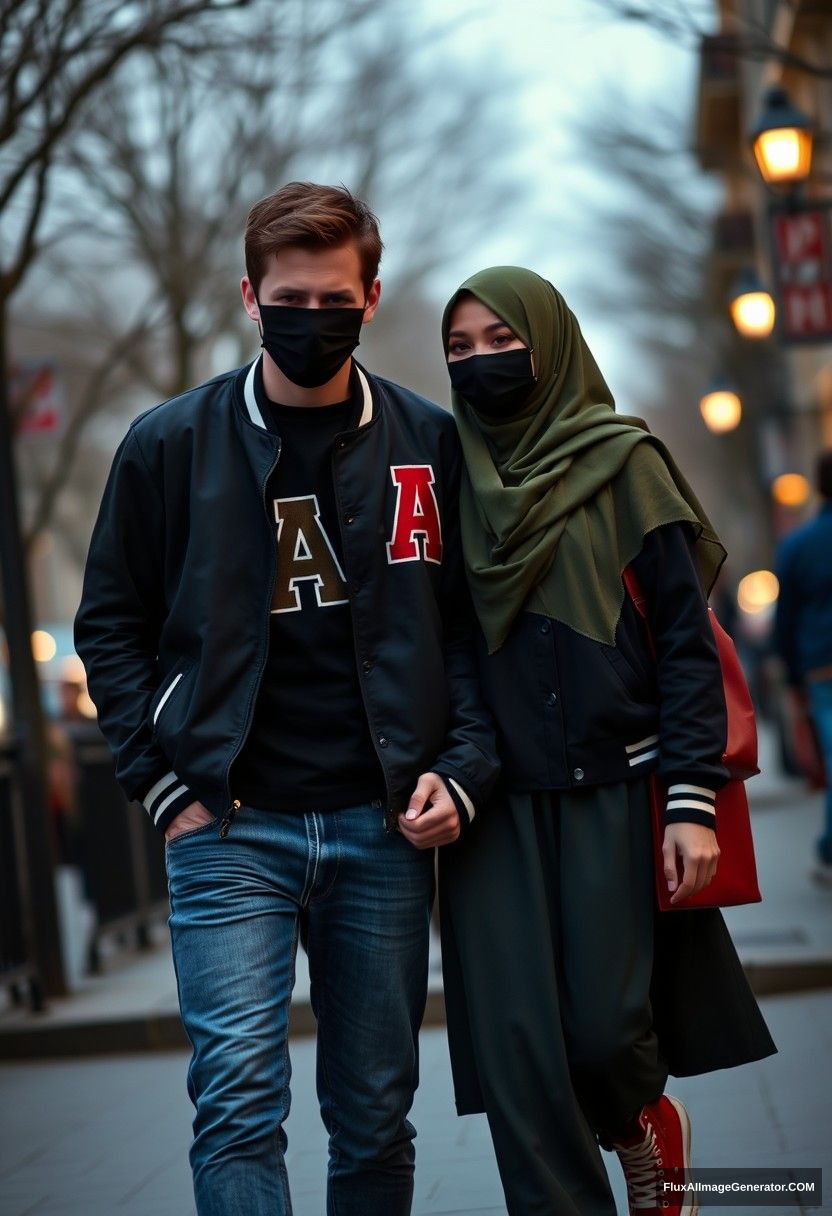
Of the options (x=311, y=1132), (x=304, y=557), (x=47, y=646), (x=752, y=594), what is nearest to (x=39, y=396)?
(x=311, y=1132)

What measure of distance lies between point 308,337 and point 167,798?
88 cm

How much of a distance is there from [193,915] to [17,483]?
511 centimetres

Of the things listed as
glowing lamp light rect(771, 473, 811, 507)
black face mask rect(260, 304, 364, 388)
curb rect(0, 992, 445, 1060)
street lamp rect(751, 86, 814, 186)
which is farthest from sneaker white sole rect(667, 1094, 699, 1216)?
glowing lamp light rect(771, 473, 811, 507)

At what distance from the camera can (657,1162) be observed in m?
3.54

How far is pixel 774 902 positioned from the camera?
8680mm

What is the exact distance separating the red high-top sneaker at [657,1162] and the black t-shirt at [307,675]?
90 centimetres

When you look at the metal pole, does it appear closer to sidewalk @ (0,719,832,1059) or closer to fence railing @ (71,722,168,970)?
sidewalk @ (0,719,832,1059)

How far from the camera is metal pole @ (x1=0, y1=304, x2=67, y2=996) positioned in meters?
7.70

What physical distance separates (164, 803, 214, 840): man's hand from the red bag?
86 centimetres

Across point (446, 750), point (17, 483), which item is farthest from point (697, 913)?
point (17, 483)

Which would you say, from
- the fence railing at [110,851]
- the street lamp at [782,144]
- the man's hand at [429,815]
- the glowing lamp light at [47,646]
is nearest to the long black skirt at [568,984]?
the man's hand at [429,815]

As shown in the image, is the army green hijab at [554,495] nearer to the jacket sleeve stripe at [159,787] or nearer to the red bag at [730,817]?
the red bag at [730,817]

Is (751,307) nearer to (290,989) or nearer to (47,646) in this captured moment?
(290,989)

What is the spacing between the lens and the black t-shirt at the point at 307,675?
325cm
